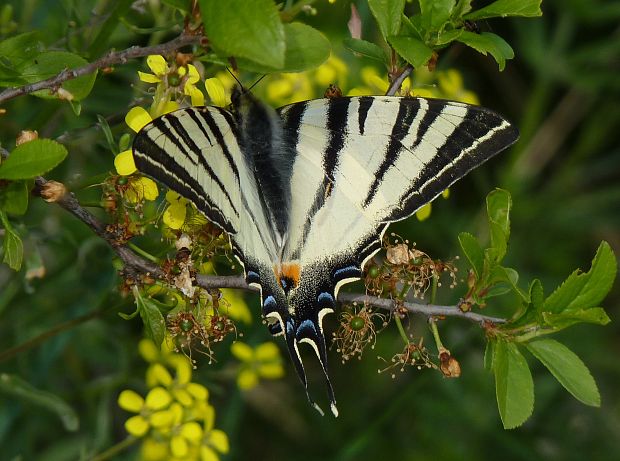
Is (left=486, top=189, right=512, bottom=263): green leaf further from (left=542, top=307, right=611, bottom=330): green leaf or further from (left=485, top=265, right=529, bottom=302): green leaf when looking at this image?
(left=542, top=307, right=611, bottom=330): green leaf

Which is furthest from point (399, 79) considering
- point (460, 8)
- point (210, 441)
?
point (210, 441)

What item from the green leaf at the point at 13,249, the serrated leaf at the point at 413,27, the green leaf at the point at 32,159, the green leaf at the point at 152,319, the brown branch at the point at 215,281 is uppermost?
the serrated leaf at the point at 413,27

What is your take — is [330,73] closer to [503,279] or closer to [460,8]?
[460,8]

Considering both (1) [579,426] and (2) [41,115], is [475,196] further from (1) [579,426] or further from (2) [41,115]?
(2) [41,115]

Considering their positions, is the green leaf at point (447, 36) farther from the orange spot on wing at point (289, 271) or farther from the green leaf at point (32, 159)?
the green leaf at point (32, 159)

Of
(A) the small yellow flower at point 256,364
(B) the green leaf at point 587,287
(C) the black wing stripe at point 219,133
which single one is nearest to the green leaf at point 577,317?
(B) the green leaf at point 587,287

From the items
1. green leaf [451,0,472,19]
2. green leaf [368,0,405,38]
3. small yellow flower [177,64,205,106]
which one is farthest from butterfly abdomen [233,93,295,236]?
green leaf [451,0,472,19]

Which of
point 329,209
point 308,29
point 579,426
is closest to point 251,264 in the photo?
point 329,209
